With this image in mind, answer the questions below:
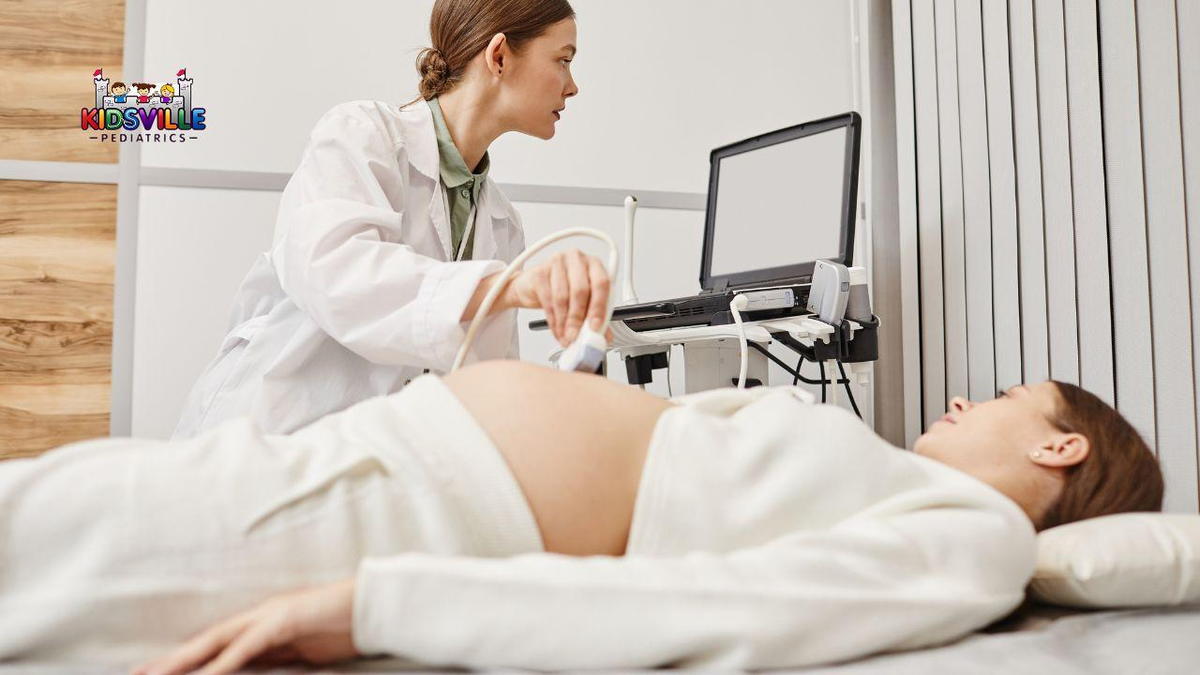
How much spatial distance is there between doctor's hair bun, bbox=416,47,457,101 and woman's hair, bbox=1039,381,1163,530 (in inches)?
47.3

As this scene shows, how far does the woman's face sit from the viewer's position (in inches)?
39.1

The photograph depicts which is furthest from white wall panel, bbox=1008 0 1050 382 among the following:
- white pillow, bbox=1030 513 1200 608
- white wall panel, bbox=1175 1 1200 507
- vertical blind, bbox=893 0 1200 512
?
white pillow, bbox=1030 513 1200 608

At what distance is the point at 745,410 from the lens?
0.90 m

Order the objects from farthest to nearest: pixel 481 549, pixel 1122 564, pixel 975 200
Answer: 1. pixel 975 200
2. pixel 1122 564
3. pixel 481 549

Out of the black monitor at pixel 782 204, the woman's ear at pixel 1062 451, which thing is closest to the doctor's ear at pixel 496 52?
the black monitor at pixel 782 204

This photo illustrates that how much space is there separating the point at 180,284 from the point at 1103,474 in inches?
79.8

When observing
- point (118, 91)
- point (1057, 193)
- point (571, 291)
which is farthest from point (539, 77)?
point (118, 91)

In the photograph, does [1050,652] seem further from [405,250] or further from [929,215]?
[929,215]

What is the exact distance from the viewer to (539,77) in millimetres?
1692

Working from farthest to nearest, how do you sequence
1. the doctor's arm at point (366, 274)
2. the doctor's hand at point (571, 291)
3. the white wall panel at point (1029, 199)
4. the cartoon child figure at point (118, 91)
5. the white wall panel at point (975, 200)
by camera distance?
the cartoon child figure at point (118, 91) → the white wall panel at point (975, 200) → the white wall panel at point (1029, 199) → the doctor's arm at point (366, 274) → the doctor's hand at point (571, 291)

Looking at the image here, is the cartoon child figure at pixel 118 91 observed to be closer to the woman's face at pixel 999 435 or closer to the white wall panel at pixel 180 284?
the white wall panel at pixel 180 284

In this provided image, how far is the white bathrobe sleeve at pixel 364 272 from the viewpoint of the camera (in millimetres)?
1126

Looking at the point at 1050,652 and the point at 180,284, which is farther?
the point at 180,284

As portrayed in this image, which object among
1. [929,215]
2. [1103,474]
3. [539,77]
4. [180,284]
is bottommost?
[1103,474]
